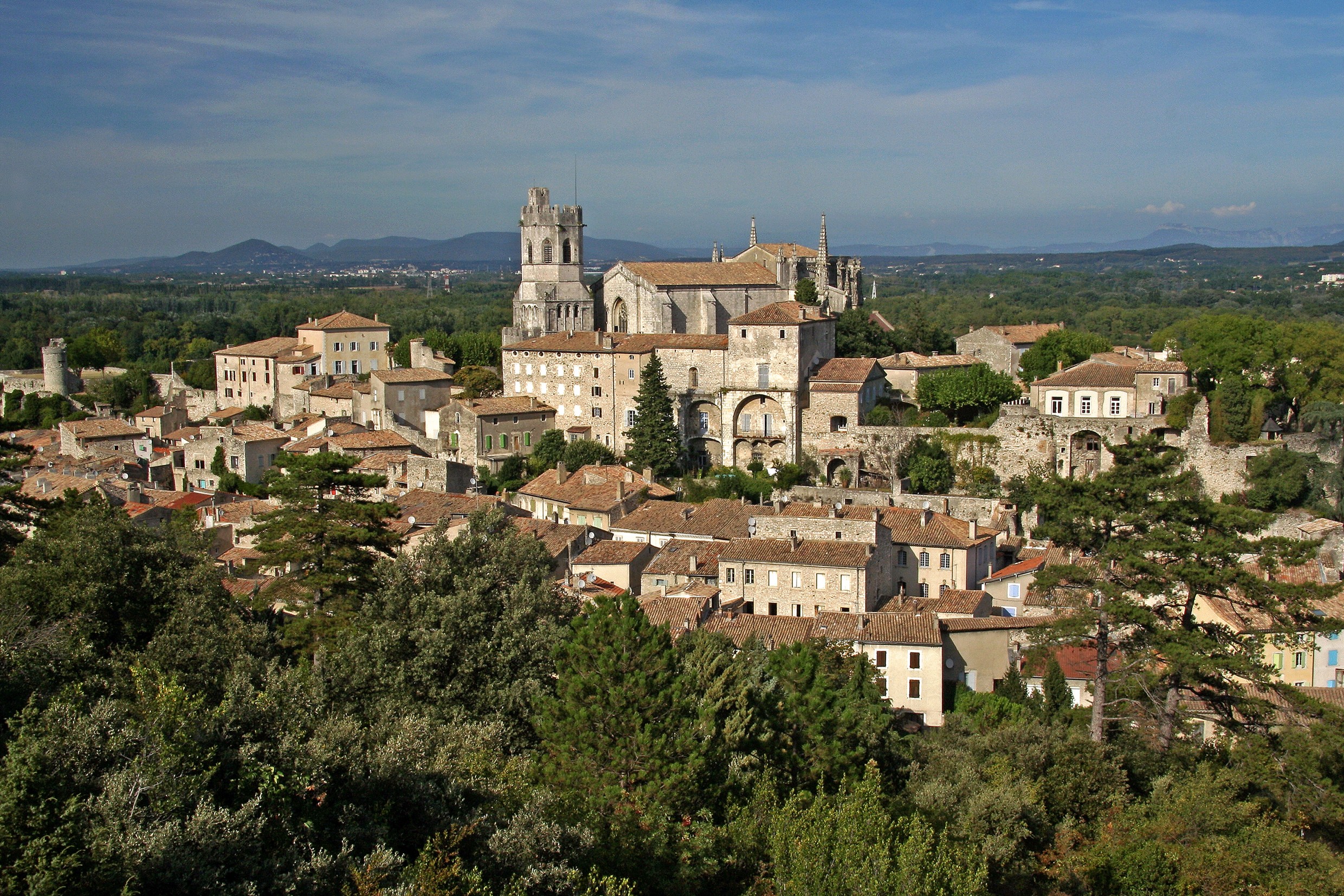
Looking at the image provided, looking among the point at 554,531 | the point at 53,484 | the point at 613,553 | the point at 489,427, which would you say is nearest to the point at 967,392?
the point at 489,427

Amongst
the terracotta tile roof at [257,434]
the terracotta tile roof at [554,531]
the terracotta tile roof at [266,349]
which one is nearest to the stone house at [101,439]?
the terracotta tile roof at [257,434]

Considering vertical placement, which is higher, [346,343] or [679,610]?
[346,343]

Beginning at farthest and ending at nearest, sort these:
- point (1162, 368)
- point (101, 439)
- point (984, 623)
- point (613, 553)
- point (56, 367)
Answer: point (56, 367)
point (101, 439)
point (1162, 368)
point (613, 553)
point (984, 623)

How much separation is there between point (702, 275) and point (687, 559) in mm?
26272

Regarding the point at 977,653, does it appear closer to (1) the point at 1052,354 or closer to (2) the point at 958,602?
(2) the point at 958,602

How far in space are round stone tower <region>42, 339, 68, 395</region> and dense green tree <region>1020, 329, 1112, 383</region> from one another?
52.5 m

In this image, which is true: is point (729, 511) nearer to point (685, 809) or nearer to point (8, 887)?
point (685, 809)

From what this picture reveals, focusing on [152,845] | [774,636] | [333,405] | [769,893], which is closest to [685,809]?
[769,893]

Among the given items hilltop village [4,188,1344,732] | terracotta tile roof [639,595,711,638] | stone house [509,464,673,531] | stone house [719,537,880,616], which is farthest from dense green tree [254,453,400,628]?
stone house [509,464,673,531]

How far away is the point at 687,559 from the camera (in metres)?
31.2

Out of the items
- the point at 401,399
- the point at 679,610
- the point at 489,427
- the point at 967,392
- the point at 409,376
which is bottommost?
the point at 679,610

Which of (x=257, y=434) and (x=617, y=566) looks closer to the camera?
(x=617, y=566)

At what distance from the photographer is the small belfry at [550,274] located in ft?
182

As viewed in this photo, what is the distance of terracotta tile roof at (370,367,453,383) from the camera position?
163ft
